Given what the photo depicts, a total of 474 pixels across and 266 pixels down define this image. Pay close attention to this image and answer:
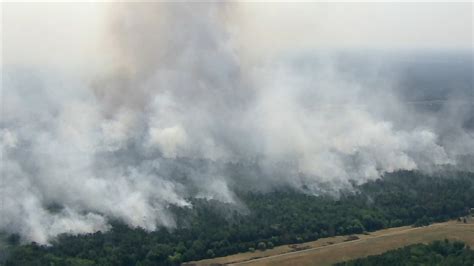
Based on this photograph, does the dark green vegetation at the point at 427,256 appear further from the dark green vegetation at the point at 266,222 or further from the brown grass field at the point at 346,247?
the brown grass field at the point at 346,247

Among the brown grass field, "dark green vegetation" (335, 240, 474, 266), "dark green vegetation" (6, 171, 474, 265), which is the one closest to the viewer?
"dark green vegetation" (335, 240, 474, 266)

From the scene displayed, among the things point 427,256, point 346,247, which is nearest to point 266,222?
point 346,247

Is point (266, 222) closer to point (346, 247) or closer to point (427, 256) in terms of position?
point (346, 247)

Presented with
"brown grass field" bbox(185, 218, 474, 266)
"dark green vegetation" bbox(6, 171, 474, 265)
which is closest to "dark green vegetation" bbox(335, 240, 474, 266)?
"dark green vegetation" bbox(6, 171, 474, 265)

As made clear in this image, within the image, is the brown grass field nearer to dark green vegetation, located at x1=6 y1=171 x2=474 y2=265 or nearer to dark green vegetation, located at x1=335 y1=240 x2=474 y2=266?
dark green vegetation, located at x1=6 y1=171 x2=474 y2=265

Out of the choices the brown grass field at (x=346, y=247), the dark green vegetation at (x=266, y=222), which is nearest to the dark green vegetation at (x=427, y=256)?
the dark green vegetation at (x=266, y=222)

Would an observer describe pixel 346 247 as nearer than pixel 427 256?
No
